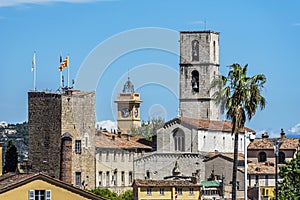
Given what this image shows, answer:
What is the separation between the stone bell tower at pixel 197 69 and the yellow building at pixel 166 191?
61.2m

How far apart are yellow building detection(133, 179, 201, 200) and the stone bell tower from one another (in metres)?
61.2

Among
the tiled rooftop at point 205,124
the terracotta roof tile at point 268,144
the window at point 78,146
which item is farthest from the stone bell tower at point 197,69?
the window at point 78,146

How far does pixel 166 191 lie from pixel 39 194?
1027 inches

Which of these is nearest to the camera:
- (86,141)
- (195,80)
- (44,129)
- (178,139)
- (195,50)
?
(44,129)

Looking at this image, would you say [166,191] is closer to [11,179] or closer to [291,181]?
[291,181]

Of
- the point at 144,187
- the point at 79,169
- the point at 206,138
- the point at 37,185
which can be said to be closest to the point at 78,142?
the point at 79,169

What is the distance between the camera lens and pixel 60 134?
4382 inches

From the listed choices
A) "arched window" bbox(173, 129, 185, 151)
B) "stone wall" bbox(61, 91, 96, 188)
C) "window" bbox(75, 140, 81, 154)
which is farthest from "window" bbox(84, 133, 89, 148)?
"arched window" bbox(173, 129, 185, 151)

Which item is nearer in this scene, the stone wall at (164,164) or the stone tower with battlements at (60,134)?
the stone tower with battlements at (60,134)

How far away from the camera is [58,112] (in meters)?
111

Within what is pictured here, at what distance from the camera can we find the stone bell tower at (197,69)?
160125 millimetres

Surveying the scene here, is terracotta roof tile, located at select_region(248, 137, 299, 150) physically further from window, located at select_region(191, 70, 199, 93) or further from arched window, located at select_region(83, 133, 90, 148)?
window, located at select_region(191, 70, 199, 93)

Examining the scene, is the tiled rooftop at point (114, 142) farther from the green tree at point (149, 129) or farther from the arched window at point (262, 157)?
the arched window at point (262, 157)

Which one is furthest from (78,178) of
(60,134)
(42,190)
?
(42,190)
